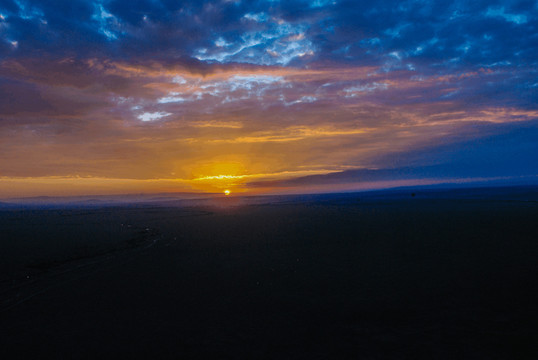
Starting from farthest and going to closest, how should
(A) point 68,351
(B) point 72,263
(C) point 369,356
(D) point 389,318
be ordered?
(B) point 72,263, (D) point 389,318, (A) point 68,351, (C) point 369,356

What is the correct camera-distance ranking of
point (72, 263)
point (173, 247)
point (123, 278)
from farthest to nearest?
point (173, 247)
point (72, 263)
point (123, 278)

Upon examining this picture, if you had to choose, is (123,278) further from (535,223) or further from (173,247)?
(535,223)

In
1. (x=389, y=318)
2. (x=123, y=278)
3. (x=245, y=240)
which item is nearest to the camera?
(x=389, y=318)

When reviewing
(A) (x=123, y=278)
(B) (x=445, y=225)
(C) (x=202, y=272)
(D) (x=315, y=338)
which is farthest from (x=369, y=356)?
(B) (x=445, y=225)

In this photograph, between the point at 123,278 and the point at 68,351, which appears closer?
the point at 68,351

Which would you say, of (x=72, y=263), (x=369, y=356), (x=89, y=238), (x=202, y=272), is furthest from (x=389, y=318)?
(x=89, y=238)

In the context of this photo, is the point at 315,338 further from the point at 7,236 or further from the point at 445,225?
the point at 7,236
